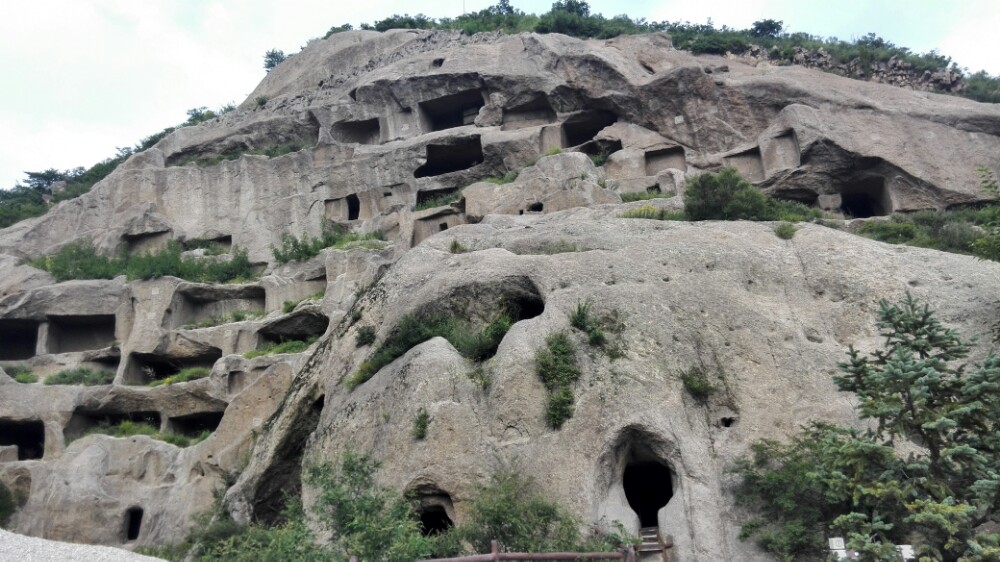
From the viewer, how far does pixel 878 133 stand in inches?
1105

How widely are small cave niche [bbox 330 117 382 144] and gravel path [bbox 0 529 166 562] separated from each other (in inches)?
1201

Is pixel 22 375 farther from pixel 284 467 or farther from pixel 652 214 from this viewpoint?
pixel 652 214

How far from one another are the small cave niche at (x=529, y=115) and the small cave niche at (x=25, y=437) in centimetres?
1938

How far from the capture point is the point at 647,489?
1634cm

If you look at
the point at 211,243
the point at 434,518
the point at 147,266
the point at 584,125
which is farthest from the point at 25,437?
the point at 584,125

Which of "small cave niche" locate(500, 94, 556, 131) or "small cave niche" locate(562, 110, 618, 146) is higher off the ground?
"small cave niche" locate(500, 94, 556, 131)

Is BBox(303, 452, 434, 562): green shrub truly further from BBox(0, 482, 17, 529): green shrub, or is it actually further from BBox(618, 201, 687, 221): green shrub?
BBox(0, 482, 17, 529): green shrub

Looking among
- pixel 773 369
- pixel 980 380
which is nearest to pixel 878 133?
pixel 773 369

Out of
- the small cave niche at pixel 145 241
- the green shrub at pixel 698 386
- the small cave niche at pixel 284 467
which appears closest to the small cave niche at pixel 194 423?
the small cave niche at pixel 284 467

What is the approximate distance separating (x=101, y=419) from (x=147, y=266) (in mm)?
5916

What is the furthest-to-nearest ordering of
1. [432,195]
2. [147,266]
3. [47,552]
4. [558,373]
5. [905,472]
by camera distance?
[432,195] < [147,266] < [558,373] < [905,472] < [47,552]

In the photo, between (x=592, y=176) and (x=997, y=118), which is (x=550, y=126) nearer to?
(x=592, y=176)

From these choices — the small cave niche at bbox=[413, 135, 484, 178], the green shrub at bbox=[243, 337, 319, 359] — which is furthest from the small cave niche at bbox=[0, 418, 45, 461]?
the small cave niche at bbox=[413, 135, 484, 178]

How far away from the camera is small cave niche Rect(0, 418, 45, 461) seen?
26266 millimetres
